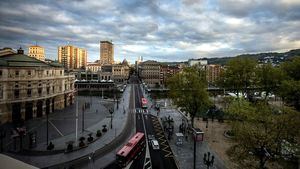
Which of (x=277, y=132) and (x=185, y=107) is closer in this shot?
(x=277, y=132)

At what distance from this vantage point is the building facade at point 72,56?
15005 cm

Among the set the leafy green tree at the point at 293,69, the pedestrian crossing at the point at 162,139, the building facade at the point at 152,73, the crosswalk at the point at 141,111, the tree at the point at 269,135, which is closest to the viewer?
the tree at the point at 269,135

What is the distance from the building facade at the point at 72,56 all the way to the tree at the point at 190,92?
122401 millimetres

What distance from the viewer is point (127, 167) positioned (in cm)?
1930

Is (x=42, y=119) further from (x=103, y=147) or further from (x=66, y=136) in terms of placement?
(x=103, y=147)

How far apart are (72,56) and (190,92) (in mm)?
147492

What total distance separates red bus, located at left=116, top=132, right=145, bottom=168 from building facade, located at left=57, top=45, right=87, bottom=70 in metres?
129

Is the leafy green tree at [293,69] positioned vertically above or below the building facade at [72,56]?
below

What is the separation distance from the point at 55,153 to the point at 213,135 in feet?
61.5

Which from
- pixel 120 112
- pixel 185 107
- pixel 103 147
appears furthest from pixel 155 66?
pixel 103 147

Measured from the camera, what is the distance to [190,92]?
29797mm

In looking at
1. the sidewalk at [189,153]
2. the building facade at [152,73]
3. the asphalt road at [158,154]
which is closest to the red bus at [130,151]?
the asphalt road at [158,154]

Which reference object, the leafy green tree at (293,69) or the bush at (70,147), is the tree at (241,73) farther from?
the bush at (70,147)

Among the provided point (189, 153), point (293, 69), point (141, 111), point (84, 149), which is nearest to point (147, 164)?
point (189, 153)
